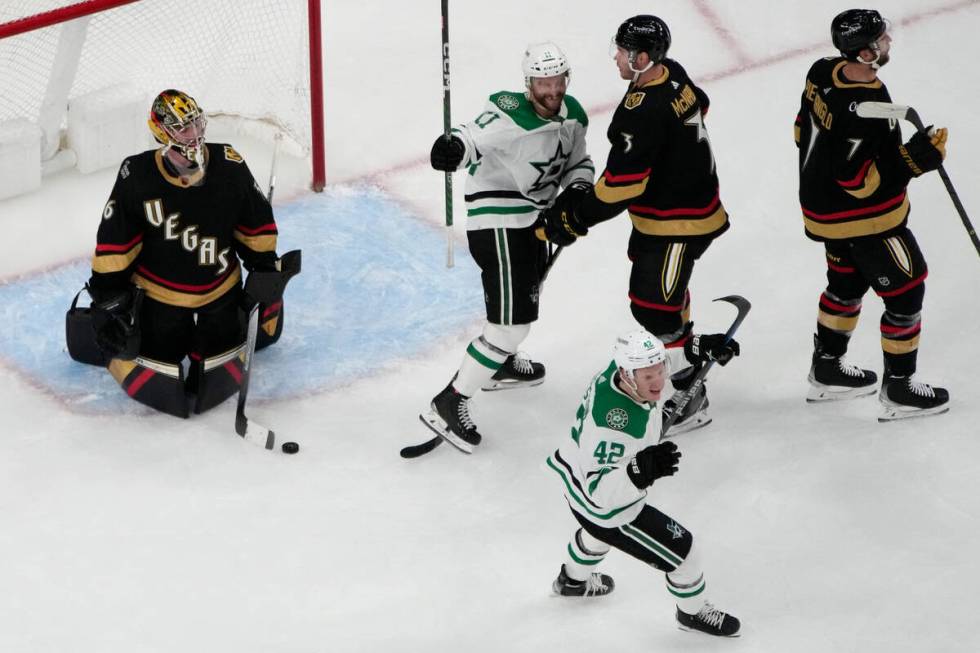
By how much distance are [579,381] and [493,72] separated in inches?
77.6

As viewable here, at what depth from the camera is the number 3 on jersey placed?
355cm

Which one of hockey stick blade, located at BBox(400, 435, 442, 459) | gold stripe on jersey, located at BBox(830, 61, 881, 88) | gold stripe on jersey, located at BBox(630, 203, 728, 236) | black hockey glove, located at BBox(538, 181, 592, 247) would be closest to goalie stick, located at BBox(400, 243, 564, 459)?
hockey stick blade, located at BBox(400, 435, 442, 459)

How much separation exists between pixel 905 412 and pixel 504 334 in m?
1.16

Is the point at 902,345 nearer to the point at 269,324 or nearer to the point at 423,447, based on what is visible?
the point at 423,447

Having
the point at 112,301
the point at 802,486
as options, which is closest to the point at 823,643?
the point at 802,486

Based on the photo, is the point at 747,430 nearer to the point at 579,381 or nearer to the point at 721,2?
the point at 579,381

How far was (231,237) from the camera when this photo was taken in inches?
179

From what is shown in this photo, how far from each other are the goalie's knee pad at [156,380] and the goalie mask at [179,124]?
620 mm

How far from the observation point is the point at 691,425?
462 centimetres

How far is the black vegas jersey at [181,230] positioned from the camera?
439 cm

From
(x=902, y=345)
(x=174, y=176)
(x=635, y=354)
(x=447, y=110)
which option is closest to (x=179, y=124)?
(x=174, y=176)

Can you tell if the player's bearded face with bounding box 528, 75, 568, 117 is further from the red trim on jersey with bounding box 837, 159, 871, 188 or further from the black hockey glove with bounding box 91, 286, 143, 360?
the black hockey glove with bounding box 91, 286, 143, 360

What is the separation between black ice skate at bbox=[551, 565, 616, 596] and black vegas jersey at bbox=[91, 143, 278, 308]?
1.29m

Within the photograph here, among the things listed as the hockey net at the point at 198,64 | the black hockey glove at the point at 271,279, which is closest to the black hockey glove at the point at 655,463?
the black hockey glove at the point at 271,279
